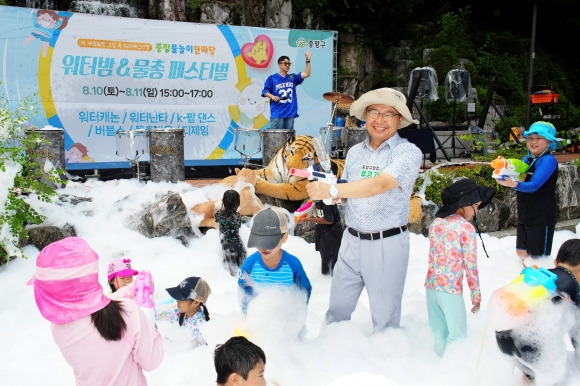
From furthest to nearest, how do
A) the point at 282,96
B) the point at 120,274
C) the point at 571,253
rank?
the point at 282,96, the point at 120,274, the point at 571,253

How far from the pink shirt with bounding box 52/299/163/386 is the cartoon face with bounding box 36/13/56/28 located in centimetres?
836

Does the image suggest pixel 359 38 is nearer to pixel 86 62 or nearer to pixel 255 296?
pixel 86 62

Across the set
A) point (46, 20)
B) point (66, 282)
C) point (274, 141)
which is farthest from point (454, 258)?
point (46, 20)

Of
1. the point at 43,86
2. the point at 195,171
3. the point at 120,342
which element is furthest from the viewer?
the point at 195,171

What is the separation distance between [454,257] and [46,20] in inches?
331

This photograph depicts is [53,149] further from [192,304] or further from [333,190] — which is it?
[333,190]

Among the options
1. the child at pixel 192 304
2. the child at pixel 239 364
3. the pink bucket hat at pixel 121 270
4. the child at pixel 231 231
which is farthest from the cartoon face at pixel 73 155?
the child at pixel 239 364

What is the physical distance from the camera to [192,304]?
3711mm

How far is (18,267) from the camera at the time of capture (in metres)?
5.48

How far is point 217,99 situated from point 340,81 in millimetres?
5439

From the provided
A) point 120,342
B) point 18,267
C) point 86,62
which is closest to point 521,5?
point 86,62

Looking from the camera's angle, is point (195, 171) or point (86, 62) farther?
point (195, 171)

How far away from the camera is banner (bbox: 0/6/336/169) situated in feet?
31.3

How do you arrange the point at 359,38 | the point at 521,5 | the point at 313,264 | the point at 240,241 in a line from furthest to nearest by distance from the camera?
the point at 521,5 → the point at 359,38 → the point at 313,264 → the point at 240,241
